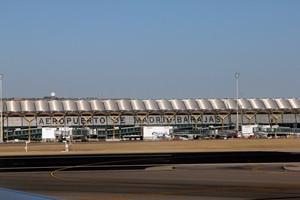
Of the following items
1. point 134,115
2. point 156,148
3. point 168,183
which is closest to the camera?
point 168,183

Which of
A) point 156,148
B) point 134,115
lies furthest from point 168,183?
point 134,115

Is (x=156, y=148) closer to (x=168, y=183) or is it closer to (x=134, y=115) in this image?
(x=168, y=183)

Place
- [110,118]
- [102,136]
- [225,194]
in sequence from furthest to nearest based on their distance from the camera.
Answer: [110,118] → [102,136] → [225,194]

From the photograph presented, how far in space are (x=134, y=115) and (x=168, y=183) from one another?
10869cm

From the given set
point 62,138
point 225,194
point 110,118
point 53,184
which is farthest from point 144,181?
point 110,118

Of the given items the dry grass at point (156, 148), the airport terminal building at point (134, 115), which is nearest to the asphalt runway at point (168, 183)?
the dry grass at point (156, 148)

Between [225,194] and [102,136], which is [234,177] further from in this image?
[102,136]

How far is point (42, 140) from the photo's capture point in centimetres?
11769

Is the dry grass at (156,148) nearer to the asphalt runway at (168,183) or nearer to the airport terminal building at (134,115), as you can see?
the asphalt runway at (168,183)

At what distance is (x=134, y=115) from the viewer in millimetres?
137875

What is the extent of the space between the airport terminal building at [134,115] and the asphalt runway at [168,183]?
91395 millimetres

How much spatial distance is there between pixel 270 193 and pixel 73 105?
122 m

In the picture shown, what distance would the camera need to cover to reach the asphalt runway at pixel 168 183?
78.6 ft

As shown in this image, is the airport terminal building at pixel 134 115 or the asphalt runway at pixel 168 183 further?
the airport terminal building at pixel 134 115
